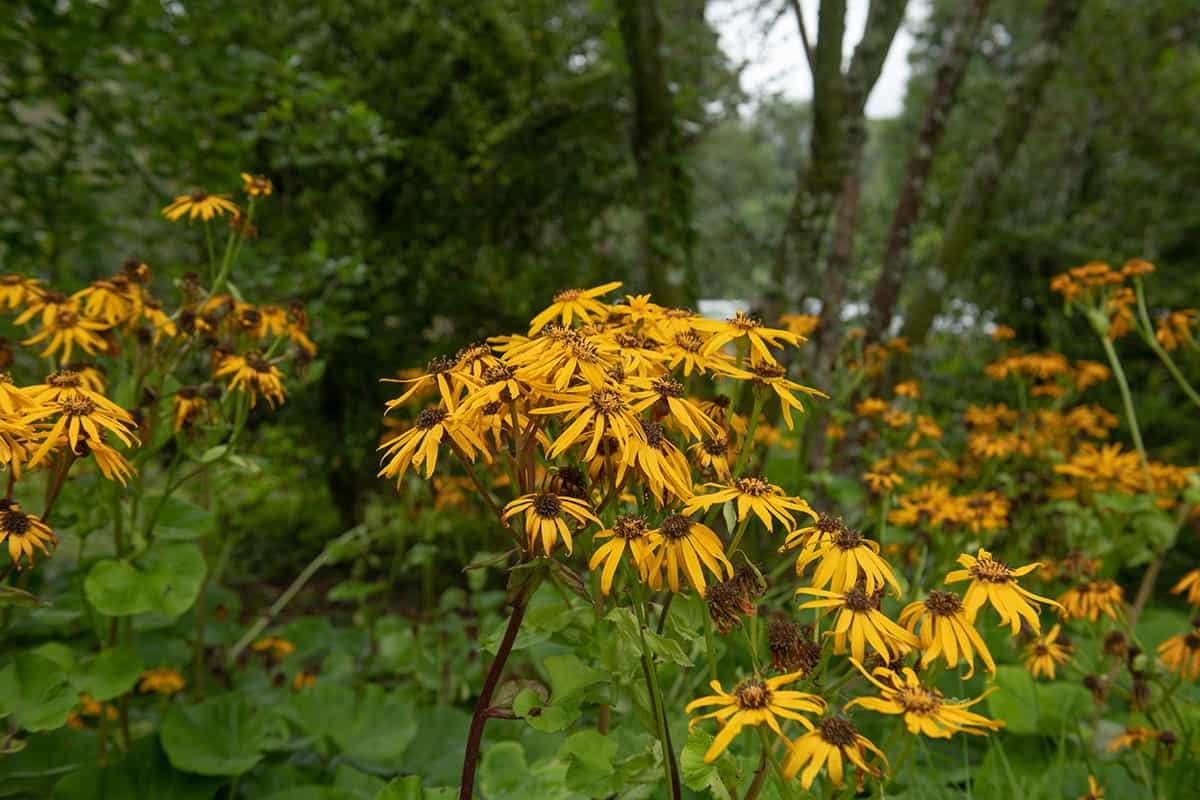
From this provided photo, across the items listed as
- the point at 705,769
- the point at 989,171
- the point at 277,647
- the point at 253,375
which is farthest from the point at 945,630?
the point at 989,171

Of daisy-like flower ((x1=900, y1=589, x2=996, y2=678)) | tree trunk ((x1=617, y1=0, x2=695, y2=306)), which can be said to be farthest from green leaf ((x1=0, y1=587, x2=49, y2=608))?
tree trunk ((x1=617, y1=0, x2=695, y2=306))

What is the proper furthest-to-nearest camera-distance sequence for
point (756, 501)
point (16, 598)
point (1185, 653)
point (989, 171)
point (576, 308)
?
point (989, 171)
point (1185, 653)
point (576, 308)
point (16, 598)
point (756, 501)

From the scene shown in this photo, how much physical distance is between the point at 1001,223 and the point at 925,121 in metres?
2.90

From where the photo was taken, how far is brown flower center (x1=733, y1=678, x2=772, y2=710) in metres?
0.89

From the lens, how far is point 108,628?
1.89m

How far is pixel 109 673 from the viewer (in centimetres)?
169

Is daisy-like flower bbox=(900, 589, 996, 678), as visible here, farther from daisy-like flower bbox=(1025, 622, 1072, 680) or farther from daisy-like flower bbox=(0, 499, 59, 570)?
daisy-like flower bbox=(0, 499, 59, 570)

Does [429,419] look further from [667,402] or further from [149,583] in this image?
[149,583]

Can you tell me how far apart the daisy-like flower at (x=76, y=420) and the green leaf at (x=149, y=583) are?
1.83 feet

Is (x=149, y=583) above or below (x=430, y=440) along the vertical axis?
below

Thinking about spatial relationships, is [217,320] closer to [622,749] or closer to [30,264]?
[622,749]

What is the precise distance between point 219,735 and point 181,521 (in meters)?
0.55

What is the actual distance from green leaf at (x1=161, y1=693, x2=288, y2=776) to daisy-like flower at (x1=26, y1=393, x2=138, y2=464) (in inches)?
36.9

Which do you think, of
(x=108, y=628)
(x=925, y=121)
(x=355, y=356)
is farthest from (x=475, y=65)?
(x=108, y=628)
